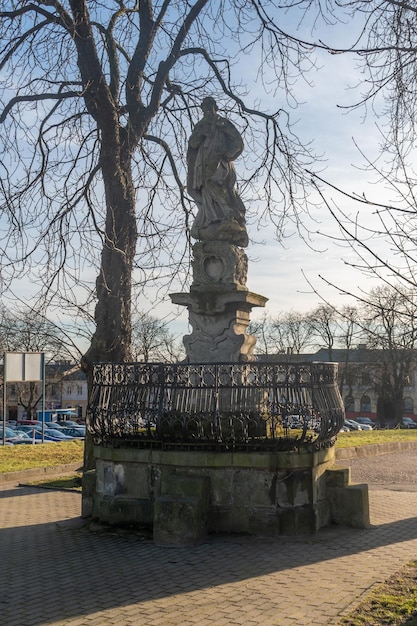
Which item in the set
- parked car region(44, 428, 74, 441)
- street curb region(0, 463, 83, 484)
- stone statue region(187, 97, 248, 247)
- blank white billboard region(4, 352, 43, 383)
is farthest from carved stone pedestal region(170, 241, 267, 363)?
parked car region(44, 428, 74, 441)

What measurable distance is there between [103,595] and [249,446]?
2.77 m

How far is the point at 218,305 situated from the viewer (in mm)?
10258

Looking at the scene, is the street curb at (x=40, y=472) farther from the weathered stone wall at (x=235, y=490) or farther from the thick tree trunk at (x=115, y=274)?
the weathered stone wall at (x=235, y=490)

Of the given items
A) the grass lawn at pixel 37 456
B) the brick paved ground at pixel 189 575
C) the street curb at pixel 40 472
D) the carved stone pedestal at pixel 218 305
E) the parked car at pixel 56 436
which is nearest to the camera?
the brick paved ground at pixel 189 575

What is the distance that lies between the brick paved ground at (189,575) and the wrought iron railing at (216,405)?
45.3 inches

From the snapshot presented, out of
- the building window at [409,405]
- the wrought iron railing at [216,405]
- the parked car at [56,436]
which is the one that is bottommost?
the parked car at [56,436]

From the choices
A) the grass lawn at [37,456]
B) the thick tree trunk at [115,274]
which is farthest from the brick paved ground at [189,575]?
the grass lawn at [37,456]

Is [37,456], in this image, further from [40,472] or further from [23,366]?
[23,366]

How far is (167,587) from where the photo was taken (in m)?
6.35

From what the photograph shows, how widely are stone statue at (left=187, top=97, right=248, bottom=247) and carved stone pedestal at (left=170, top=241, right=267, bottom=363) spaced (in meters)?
0.24

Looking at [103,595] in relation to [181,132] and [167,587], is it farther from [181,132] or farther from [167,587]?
[181,132]

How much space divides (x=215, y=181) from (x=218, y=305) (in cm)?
194

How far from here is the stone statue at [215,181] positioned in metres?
10.7

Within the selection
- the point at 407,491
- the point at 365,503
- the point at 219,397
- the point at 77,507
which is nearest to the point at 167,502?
the point at 219,397
